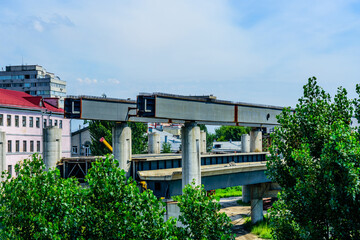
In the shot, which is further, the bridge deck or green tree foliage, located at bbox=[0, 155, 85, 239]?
the bridge deck

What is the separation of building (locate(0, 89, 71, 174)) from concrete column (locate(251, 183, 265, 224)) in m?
26.1

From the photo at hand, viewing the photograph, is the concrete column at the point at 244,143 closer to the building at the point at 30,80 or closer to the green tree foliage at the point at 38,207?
the green tree foliage at the point at 38,207

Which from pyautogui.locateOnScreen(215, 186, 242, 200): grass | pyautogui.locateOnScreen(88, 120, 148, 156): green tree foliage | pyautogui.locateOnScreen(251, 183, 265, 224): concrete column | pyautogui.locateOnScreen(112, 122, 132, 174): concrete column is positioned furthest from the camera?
pyautogui.locateOnScreen(215, 186, 242, 200): grass

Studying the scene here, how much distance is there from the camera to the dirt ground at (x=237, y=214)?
173 ft

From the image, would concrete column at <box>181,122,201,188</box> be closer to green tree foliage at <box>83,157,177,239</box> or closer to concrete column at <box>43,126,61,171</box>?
concrete column at <box>43,126,61,171</box>

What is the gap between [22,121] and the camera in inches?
2445

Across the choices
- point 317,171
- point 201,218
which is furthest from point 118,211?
point 317,171

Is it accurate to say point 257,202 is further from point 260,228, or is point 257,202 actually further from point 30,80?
point 30,80

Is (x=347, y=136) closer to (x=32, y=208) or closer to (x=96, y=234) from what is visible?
(x=96, y=234)

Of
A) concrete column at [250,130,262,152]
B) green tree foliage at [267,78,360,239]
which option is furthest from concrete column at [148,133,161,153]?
green tree foliage at [267,78,360,239]

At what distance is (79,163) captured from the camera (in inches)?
1763

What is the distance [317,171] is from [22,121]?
53.6 metres

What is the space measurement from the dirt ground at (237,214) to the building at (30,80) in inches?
2711

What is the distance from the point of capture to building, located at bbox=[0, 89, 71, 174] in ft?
193
